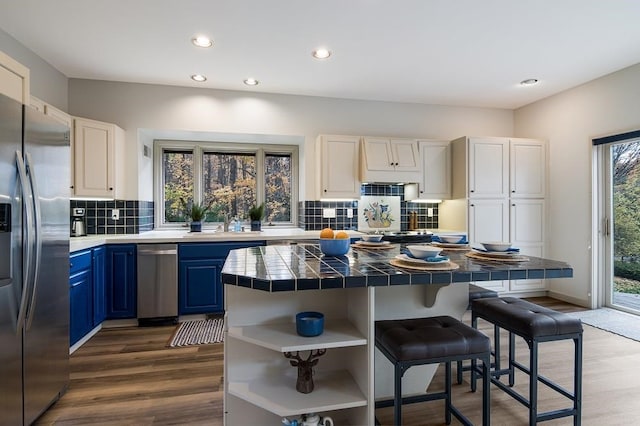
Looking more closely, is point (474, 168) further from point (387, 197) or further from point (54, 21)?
point (54, 21)

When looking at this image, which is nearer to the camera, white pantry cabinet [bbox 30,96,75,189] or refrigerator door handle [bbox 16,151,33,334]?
refrigerator door handle [bbox 16,151,33,334]

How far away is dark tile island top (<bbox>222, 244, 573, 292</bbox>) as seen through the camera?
4.36ft

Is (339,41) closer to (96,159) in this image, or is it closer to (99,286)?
(96,159)

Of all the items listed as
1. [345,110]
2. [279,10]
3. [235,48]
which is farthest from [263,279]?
[345,110]

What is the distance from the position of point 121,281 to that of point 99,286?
0.20m

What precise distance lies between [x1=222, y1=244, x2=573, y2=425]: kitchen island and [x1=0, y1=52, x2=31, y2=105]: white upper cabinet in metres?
1.49

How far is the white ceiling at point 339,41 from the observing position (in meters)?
2.39

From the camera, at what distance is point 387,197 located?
452cm

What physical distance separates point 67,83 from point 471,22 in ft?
13.0

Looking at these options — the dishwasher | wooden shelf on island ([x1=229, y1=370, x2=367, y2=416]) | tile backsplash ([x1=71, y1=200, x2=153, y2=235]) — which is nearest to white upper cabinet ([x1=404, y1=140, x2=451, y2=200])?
the dishwasher

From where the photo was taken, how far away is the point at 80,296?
2.82m

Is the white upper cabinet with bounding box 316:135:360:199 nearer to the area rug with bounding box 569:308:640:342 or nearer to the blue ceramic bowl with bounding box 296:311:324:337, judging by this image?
the blue ceramic bowl with bounding box 296:311:324:337

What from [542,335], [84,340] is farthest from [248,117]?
[542,335]

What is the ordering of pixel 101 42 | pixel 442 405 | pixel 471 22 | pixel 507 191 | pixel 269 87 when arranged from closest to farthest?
1. pixel 442 405
2. pixel 471 22
3. pixel 101 42
4. pixel 269 87
5. pixel 507 191
